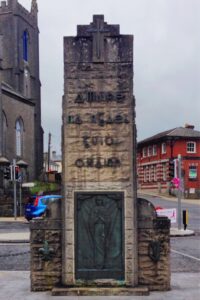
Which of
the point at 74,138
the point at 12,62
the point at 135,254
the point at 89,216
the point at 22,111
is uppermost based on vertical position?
the point at 12,62

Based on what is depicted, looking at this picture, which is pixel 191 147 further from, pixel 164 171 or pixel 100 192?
pixel 100 192

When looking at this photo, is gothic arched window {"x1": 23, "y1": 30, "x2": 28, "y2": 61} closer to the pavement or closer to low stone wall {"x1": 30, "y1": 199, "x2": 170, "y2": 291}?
the pavement

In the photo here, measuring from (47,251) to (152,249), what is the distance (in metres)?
1.98

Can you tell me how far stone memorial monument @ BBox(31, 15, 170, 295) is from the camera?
1002cm

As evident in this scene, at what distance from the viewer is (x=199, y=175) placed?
67312 mm

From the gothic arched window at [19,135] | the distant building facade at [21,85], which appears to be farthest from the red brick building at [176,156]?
the gothic arched window at [19,135]

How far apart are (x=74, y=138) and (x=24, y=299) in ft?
10.0

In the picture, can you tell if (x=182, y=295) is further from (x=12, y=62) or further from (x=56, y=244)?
(x=12, y=62)

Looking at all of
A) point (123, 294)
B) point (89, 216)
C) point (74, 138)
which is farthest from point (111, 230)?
point (74, 138)

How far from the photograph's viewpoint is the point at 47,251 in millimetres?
10094

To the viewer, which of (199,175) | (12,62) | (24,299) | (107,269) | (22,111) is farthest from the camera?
(199,175)

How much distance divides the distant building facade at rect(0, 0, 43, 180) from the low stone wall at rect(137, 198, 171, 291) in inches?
1658

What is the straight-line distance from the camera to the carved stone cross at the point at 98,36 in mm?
10281

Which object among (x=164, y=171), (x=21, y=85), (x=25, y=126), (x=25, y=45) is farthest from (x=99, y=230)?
(x=164, y=171)
